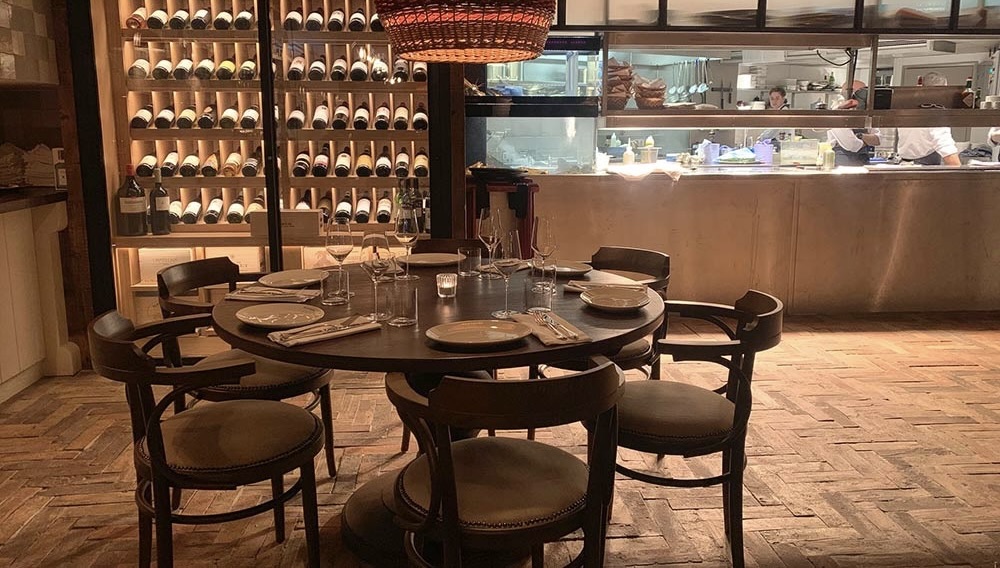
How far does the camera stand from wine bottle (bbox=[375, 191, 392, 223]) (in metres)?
4.76

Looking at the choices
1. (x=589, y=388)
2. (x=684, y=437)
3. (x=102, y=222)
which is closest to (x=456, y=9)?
(x=589, y=388)

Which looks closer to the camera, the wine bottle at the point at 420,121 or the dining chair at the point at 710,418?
the dining chair at the point at 710,418

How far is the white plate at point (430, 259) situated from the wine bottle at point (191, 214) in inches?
76.7

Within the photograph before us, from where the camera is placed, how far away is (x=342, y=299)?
263 cm

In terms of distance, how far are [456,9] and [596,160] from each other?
339cm

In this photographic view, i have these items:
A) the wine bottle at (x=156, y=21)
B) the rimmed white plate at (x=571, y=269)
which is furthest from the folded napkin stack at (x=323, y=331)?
the wine bottle at (x=156, y=21)

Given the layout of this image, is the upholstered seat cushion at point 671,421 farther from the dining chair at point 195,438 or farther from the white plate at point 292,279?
the white plate at point 292,279

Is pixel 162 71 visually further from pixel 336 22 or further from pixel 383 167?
pixel 383 167

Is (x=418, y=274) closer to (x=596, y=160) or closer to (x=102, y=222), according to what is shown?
(x=102, y=222)

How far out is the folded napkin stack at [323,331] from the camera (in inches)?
84.4

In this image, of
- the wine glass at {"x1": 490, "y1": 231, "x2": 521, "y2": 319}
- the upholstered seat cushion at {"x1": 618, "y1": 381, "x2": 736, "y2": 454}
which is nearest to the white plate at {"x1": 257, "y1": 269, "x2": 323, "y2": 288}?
the wine glass at {"x1": 490, "y1": 231, "x2": 521, "y2": 319}

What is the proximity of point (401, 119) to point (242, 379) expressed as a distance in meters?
2.35

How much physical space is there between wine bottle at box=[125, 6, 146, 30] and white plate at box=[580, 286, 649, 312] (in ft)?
10.8

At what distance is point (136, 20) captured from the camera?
4543mm
